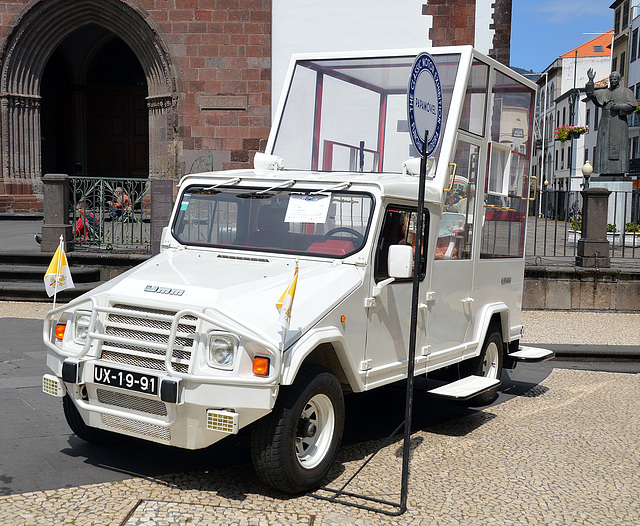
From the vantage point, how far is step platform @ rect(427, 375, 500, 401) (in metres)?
6.11

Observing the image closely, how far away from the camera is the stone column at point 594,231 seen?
13.4 metres

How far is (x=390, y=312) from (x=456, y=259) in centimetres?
123

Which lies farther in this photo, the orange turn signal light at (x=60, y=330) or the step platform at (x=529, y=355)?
the step platform at (x=529, y=355)

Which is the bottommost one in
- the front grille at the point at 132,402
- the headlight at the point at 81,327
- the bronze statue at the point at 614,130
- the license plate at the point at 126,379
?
the front grille at the point at 132,402

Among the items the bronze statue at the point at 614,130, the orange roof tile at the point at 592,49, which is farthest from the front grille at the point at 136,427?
the orange roof tile at the point at 592,49

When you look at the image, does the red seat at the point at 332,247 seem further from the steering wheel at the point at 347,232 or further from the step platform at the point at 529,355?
the step platform at the point at 529,355

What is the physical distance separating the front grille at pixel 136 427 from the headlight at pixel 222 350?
21.0 inches

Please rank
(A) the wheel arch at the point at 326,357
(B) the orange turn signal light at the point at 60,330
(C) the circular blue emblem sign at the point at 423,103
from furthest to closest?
1. (B) the orange turn signal light at the point at 60,330
2. (C) the circular blue emblem sign at the point at 423,103
3. (A) the wheel arch at the point at 326,357

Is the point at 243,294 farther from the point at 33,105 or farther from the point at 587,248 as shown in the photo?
the point at 33,105

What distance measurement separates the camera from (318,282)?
516 cm

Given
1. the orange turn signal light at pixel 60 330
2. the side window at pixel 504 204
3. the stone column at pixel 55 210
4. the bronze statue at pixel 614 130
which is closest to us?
the orange turn signal light at pixel 60 330

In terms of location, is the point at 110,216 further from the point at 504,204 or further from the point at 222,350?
the point at 222,350

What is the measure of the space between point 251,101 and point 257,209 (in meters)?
13.9

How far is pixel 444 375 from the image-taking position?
721 centimetres
